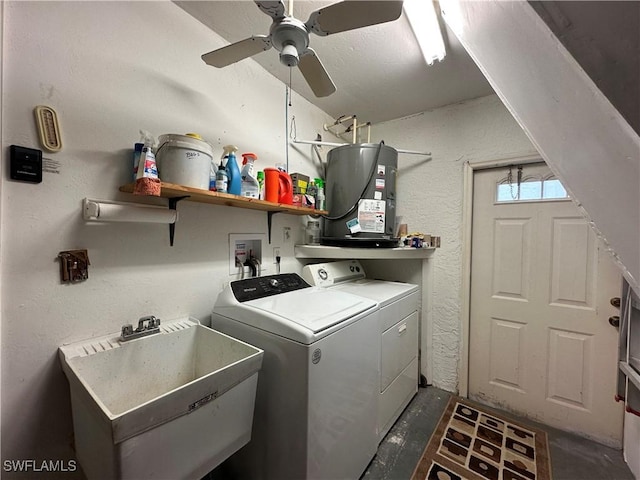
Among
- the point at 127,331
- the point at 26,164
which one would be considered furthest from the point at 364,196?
the point at 26,164

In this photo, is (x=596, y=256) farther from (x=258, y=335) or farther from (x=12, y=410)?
(x=12, y=410)

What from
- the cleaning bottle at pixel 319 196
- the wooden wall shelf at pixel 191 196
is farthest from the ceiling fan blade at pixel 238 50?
the cleaning bottle at pixel 319 196

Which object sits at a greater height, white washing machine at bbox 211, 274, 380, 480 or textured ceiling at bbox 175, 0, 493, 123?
textured ceiling at bbox 175, 0, 493, 123

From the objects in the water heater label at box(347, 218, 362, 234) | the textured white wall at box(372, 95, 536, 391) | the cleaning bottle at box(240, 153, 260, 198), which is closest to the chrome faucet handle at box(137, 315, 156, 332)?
the cleaning bottle at box(240, 153, 260, 198)

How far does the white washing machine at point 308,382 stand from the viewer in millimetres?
1056

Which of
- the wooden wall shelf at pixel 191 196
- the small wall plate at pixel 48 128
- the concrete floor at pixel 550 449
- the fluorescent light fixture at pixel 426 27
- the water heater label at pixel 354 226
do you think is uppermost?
the fluorescent light fixture at pixel 426 27

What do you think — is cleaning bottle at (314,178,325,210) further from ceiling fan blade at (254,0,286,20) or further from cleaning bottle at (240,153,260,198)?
ceiling fan blade at (254,0,286,20)

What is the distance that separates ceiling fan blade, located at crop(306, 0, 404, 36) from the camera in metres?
0.79

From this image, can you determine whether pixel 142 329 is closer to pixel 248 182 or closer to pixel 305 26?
pixel 248 182

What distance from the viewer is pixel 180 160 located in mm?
1108

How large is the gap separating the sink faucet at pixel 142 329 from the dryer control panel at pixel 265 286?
38 cm

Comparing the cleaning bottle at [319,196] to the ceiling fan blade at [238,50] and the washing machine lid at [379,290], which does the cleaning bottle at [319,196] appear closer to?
the washing machine lid at [379,290]

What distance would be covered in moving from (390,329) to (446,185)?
136cm

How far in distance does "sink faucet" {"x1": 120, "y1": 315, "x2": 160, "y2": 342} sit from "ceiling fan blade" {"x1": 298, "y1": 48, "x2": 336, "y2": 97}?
1.36 m
